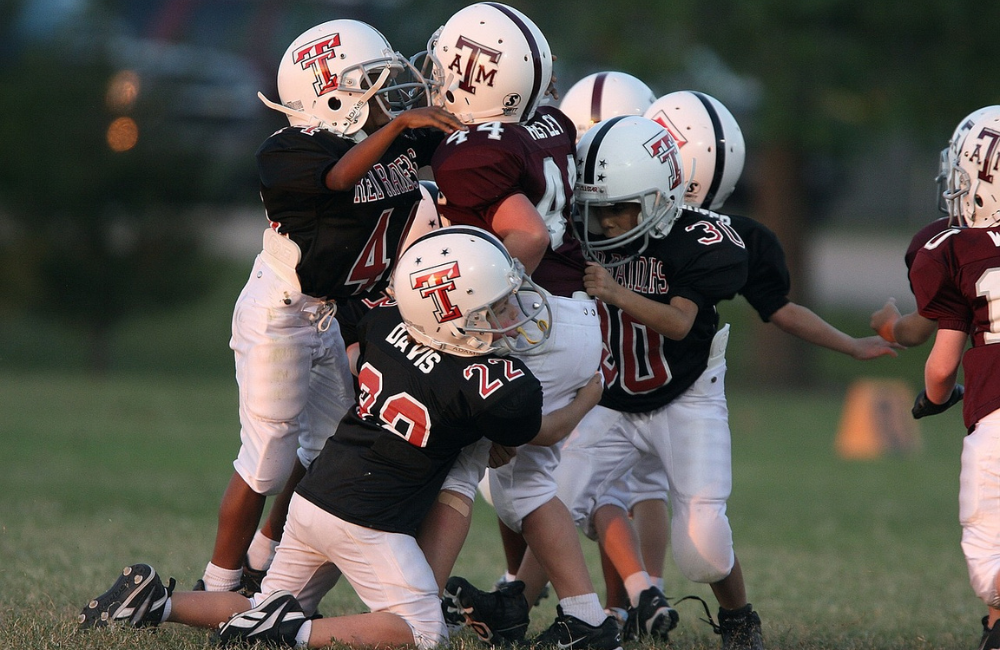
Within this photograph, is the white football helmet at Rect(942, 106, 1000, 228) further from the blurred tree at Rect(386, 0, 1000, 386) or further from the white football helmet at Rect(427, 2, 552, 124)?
the blurred tree at Rect(386, 0, 1000, 386)

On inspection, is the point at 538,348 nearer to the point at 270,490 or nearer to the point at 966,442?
the point at 270,490

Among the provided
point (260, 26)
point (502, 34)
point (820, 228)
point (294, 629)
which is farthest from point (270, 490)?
point (820, 228)

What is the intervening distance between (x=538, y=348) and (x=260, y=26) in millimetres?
17049

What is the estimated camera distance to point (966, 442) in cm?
385

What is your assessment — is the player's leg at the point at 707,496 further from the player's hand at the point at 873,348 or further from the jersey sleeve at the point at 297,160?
the jersey sleeve at the point at 297,160

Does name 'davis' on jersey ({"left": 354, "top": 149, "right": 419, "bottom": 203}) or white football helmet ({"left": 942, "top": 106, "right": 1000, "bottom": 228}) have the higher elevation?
Answer: white football helmet ({"left": 942, "top": 106, "right": 1000, "bottom": 228})

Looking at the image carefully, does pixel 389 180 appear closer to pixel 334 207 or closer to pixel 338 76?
pixel 334 207

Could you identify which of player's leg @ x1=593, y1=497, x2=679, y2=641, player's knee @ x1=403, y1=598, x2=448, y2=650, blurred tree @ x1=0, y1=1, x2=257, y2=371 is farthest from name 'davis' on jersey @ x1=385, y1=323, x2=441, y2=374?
blurred tree @ x1=0, y1=1, x2=257, y2=371

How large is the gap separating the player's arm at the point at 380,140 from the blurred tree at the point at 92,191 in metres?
10.8

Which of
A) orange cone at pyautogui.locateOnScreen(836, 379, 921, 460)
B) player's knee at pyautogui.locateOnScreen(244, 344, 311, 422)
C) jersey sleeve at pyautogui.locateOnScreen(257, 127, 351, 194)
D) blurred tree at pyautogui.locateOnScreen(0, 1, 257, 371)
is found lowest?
orange cone at pyautogui.locateOnScreen(836, 379, 921, 460)

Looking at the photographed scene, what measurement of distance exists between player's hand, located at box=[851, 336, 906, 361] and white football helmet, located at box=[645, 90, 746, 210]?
0.80 metres

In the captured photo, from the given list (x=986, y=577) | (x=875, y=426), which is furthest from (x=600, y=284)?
(x=875, y=426)

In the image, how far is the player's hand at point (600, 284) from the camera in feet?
13.4

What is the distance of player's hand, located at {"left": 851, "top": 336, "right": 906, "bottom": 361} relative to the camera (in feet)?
15.1
